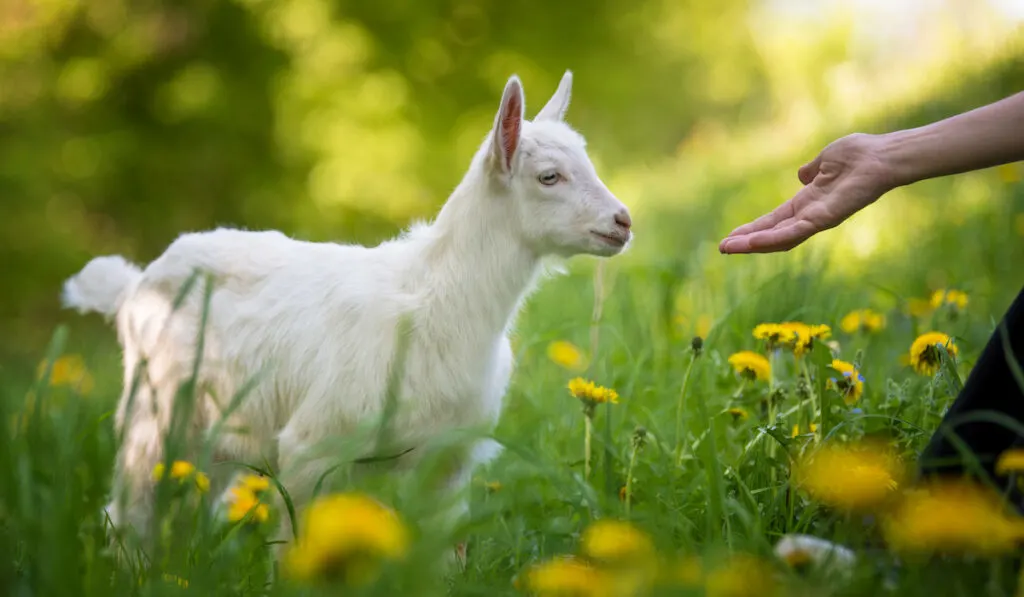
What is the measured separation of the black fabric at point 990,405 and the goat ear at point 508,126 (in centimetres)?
116

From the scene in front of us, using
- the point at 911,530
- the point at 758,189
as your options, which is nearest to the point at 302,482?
the point at 911,530

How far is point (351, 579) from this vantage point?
1016mm

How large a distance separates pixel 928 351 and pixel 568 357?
1.23 m

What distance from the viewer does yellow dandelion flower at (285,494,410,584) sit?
3.09 feet

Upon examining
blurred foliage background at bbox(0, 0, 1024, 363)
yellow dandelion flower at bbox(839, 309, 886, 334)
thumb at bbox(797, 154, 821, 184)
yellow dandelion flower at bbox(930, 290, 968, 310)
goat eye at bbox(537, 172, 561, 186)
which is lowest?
yellow dandelion flower at bbox(839, 309, 886, 334)

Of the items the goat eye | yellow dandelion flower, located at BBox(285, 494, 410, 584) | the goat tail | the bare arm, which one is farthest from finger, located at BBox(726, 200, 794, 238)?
the goat tail

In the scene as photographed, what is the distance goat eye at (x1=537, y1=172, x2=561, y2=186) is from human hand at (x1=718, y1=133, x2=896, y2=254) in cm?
50

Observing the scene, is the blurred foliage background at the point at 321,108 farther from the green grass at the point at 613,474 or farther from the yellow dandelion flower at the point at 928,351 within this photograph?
the yellow dandelion flower at the point at 928,351

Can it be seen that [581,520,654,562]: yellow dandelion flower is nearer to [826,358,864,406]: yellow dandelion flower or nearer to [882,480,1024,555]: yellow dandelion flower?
[882,480,1024,555]: yellow dandelion flower

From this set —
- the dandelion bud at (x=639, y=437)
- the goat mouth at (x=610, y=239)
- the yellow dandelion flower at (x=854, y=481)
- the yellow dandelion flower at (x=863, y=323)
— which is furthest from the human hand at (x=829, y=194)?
the yellow dandelion flower at (x=863, y=323)

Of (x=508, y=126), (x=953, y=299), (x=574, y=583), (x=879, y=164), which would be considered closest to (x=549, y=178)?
(x=508, y=126)

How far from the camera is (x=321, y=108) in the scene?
25.5 feet

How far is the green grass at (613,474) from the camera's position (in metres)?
1.29

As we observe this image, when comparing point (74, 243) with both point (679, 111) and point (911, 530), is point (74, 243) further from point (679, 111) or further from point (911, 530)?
point (679, 111)
